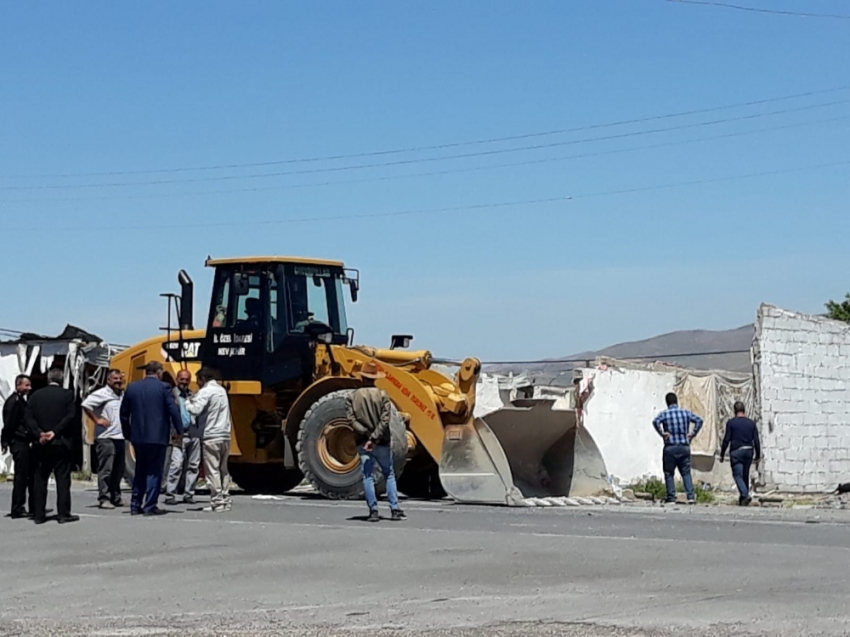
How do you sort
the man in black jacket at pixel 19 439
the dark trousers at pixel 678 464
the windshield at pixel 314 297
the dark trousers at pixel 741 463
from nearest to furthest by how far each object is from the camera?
the man in black jacket at pixel 19 439
the dark trousers at pixel 678 464
the windshield at pixel 314 297
the dark trousers at pixel 741 463

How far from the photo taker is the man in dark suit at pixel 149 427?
16.2 m

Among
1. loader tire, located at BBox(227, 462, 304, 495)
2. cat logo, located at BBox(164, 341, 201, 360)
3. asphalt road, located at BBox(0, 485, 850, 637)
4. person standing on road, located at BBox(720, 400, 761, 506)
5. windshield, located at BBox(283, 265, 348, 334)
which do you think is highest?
windshield, located at BBox(283, 265, 348, 334)

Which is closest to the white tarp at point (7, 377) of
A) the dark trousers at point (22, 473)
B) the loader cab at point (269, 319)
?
the loader cab at point (269, 319)

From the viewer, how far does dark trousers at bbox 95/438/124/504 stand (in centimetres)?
1777

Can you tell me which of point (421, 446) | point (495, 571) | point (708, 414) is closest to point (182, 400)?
point (421, 446)

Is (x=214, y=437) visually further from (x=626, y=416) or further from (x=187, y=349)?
(x=626, y=416)

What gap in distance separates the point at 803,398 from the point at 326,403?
9.23m

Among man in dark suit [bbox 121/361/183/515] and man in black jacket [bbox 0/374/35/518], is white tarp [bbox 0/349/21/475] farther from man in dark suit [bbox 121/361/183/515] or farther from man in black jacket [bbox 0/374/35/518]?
man in dark suit [bbox 121/361/183/515]

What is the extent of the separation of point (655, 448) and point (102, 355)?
35.8 feet

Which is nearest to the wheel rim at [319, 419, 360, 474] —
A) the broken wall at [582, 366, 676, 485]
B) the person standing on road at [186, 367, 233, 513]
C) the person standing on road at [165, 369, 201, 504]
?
the person standing on road at [165, 369, 201, 504]

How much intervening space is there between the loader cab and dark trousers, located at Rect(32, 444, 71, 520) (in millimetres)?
4610

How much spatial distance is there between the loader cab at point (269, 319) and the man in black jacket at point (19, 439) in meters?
4.15

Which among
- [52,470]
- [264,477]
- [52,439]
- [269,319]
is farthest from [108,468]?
[264,477]

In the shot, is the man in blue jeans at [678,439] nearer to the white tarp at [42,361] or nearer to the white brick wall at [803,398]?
the white brick wall at [803,398]
